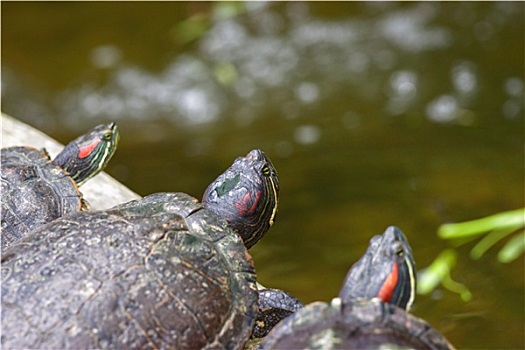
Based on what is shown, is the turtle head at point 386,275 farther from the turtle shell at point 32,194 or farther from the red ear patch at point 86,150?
the red ear patch at point 86,150

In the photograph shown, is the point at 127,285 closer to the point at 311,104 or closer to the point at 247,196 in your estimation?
the point at 247,196

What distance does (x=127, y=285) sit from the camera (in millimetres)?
1559

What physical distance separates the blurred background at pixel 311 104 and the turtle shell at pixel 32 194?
1.38m

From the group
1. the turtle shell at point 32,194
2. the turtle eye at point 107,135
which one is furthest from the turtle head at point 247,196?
the turtle eye at point 107,135

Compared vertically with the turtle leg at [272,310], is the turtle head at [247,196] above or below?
above

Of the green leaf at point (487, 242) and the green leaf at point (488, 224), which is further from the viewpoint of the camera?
the green leaf at point (487, 242)

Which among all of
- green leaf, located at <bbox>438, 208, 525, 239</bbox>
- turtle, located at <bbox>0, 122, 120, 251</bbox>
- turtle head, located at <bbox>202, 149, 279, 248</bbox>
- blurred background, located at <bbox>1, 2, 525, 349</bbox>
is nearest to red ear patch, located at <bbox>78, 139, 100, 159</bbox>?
turtle, located at <bbox>0, 122, 120, 251</bbox>

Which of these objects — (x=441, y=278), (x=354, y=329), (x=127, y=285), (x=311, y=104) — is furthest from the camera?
(x=311, y=104)

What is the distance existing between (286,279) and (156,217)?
5.63 feet

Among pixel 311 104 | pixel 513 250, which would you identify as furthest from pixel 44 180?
pixel 311 104

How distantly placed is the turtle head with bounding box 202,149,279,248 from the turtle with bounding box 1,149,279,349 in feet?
0.44

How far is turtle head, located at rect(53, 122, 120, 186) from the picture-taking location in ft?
7.66

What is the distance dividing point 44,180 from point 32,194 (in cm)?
7

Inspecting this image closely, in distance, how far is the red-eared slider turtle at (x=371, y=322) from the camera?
1437 millimetres
